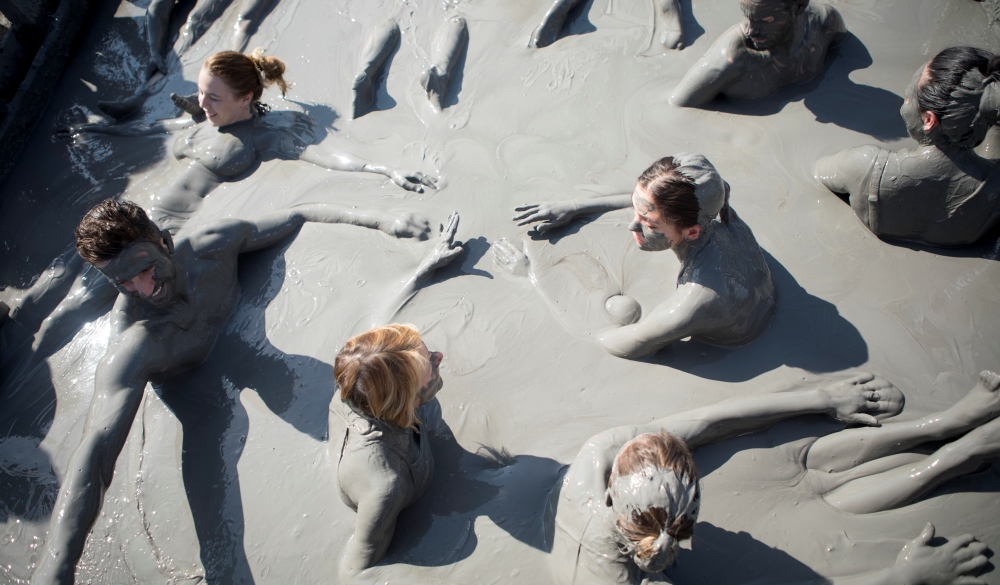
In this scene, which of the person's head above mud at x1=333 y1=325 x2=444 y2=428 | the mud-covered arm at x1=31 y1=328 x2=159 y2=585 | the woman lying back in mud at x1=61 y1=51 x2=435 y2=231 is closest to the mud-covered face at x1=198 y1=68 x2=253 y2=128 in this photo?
the woman lying back in mud at x1=61 y1=51 x2=435 y2=231

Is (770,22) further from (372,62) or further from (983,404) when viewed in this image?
(372,62)

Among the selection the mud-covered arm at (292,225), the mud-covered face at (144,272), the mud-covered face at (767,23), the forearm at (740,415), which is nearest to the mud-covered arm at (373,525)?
the forearm at (740,415)

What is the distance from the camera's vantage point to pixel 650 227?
3307 mm

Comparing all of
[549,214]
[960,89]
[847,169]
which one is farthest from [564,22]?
[960,89]

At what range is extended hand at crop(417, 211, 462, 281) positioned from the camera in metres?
4.12

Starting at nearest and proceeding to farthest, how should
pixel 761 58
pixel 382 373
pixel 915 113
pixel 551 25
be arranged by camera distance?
pixel 382 373, pixel 915 113, pixel 761 58, pixel 551 25

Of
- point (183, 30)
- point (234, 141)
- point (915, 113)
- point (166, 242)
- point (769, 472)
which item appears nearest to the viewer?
point (769, 472)

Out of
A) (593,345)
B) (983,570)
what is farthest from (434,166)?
(983,570)

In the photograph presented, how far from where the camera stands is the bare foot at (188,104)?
5.10m

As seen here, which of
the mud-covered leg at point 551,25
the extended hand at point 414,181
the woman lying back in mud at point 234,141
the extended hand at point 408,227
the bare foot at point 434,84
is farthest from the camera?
the mud-covered leg at point 551,25

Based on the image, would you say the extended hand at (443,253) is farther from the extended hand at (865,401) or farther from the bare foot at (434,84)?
the extended hand at (865,401)

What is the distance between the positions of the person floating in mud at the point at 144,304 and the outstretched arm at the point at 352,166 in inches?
13.2

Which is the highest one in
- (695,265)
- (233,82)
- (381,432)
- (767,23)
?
(767,23)

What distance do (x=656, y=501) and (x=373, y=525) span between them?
4.60 feet
